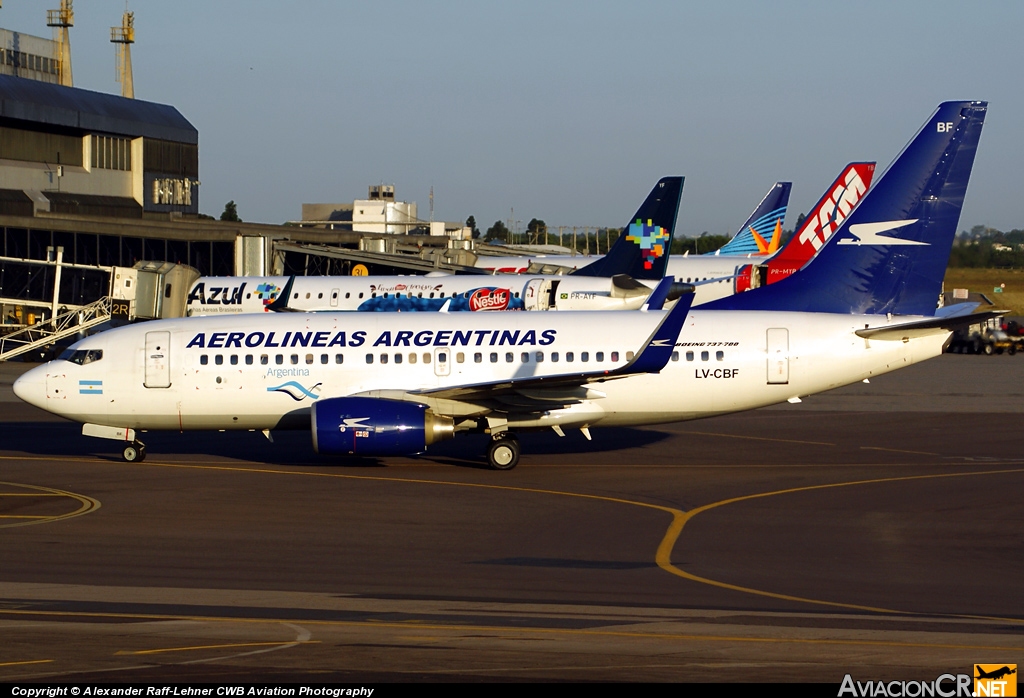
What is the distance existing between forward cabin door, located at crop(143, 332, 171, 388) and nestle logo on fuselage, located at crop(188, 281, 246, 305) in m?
24.8

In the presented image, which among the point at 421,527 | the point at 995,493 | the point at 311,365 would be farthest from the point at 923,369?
the point at 421,527

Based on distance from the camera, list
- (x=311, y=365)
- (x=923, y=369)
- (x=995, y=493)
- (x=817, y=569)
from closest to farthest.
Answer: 1. (x=817, y=569)
2. (x=995, y=493)
3. (x=311, y=365)
4. (x=923, y=369)

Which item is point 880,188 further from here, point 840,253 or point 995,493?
point 995,493

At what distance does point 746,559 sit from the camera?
17891 millimetres

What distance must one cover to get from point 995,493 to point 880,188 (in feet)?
27.9

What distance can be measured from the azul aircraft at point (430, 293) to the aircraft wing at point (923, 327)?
23.0 meters

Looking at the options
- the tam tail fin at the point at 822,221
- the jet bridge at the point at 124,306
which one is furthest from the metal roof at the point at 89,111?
the tam tail fin at the point at 822,221

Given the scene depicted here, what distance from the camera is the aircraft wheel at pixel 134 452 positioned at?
28.0 m

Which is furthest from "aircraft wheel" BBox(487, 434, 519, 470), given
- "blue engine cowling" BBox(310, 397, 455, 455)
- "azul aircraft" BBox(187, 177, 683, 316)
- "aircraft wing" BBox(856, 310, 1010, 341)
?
"azul aircraft" BBox(187, 177, 683, 316)

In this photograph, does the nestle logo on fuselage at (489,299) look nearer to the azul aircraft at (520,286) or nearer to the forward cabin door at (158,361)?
the azul aircraft at (520,286)

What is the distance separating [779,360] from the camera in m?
26.6

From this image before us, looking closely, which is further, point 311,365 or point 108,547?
point 311,365

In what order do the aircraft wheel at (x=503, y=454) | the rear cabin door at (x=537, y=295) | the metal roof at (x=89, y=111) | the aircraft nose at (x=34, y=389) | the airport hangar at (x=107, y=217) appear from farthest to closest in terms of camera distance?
the metal roof at (x=89, y=111)
the airport hangar at (x=107, y=217)
the rear cabin door at (x=537, y=295)
the aircraft nose at (x=34, y=389)
the aircraft wheel at (x=503, y=454)

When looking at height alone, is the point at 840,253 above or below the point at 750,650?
above
